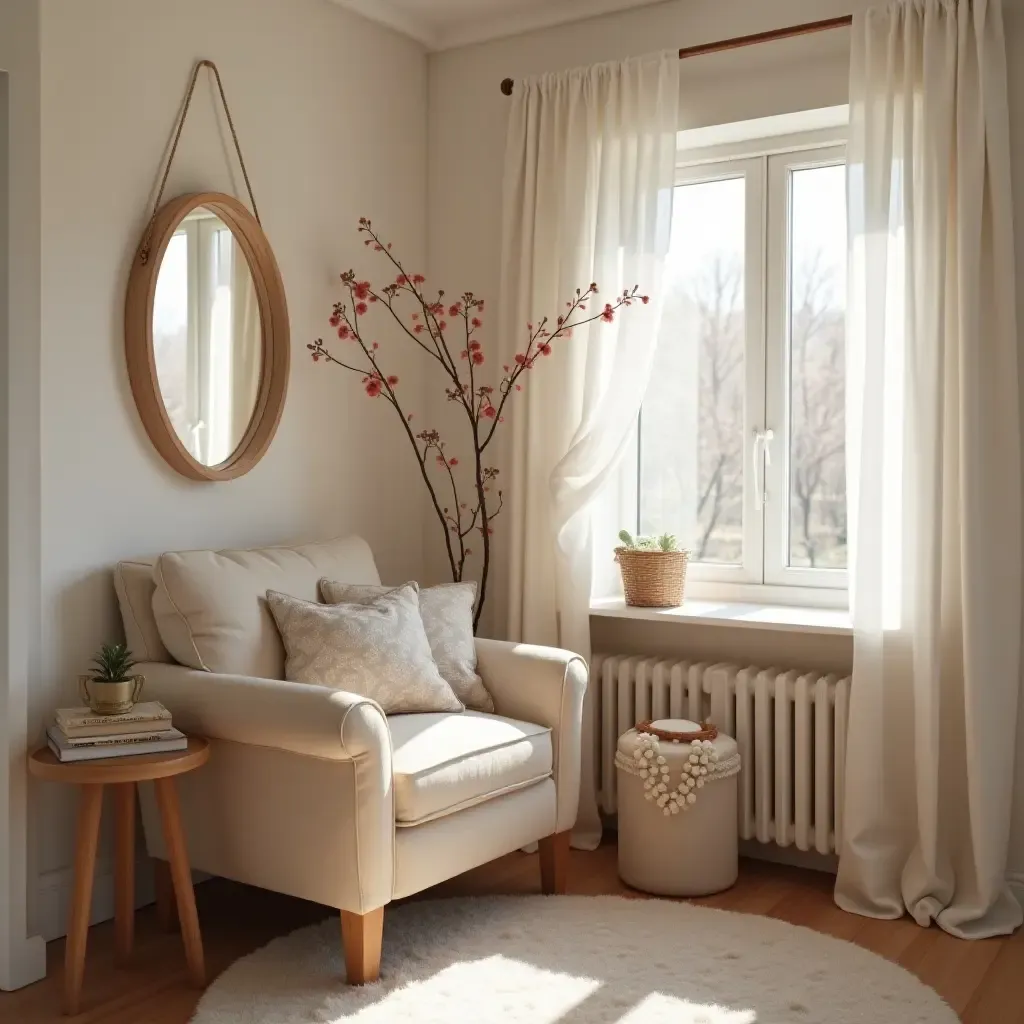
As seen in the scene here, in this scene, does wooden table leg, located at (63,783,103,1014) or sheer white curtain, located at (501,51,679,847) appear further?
sheer white curtain, located at (501,51,679,847)

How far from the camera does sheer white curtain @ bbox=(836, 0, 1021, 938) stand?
2.98 m

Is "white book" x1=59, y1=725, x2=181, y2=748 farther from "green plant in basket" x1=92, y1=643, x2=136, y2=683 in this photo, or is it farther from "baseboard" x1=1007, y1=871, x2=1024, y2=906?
"baseboard" x1=1007, y1=871, x2=1024, y2=906

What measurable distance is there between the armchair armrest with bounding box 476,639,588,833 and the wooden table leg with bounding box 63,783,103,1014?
1.13 metres

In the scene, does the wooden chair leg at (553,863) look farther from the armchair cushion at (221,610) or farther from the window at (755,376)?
the window at (755,376)

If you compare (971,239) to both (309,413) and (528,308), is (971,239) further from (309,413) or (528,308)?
(309,413)

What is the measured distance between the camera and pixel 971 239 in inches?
117

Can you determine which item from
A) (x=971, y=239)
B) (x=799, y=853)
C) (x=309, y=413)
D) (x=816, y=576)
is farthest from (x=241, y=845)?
(x=971, y=239)

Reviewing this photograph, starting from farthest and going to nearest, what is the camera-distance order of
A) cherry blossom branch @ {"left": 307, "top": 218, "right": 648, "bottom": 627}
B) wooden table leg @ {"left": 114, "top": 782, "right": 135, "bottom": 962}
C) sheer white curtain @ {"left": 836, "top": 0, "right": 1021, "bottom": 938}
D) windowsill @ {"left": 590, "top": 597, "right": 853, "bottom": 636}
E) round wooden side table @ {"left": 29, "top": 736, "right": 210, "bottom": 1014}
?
1. cherry blossom branch @ {"left": 307, "top": 218, "right": 648, "bottom": 627}
2. windowsill @ {"left": 590, "top": 597, "right": 853, "bottom": 636}
3. sheer white curtain @ {"left": 836, "top": 0, "right": 1021, "bottom": 938}
4. wooden table leg @ {"left": 114, "top": 782, "right": 135, "bottom": 962}
5. round wooden side table @ {"left": 29, "top": 736, "right": 210, "bottom": 1014}

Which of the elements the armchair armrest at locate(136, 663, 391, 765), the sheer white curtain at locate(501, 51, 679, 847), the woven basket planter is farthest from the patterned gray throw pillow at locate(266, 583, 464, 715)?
the woven basket planter

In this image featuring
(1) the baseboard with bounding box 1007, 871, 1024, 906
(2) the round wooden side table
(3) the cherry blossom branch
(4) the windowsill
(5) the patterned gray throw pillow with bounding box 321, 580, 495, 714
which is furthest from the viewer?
(3) the cherry blossom branch

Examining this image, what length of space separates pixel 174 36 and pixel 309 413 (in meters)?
1.12

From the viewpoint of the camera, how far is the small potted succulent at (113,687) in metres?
2.58

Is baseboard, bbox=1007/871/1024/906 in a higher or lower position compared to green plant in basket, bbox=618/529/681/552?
lower

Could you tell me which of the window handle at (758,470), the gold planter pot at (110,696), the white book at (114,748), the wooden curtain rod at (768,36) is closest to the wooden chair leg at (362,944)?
the white book at (114,748)
